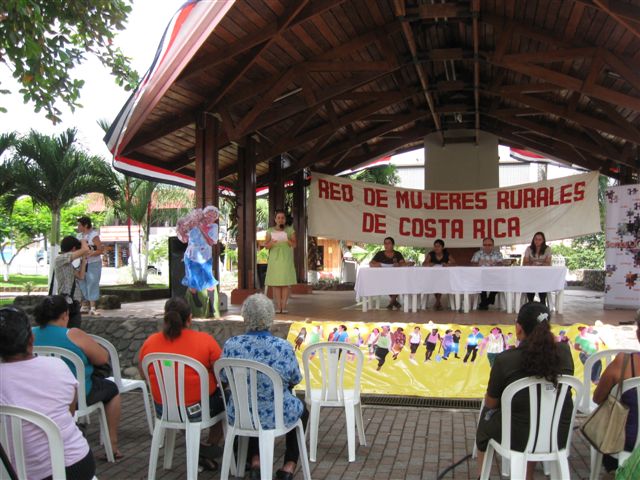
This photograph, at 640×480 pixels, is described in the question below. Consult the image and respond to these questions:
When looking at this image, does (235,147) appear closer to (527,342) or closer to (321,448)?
(321,448)

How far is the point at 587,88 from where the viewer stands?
25.2ft

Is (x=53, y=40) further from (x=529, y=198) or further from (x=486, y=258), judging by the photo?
(x=529, y=198)

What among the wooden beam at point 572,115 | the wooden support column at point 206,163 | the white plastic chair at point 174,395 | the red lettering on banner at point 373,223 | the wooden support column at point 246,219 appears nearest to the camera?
the white plastic chair at point 174,395

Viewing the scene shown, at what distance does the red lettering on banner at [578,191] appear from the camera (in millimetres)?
10009

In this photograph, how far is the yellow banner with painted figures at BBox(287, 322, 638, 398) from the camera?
5.29 metres

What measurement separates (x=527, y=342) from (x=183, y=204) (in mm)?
18539

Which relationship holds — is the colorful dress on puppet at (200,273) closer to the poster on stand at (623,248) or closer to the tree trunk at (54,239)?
the tree trunk at (54,239)

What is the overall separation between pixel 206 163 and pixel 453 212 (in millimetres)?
5079

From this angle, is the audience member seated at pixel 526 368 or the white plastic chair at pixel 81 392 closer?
the audience member seated at pixel 526 368

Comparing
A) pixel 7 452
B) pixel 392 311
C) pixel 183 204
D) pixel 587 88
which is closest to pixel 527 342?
pixel 7 452

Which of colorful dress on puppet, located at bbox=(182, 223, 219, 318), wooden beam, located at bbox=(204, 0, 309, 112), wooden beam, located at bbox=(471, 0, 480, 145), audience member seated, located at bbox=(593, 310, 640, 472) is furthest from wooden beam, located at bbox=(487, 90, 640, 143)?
audience member seated, located at bbox=(593, 310, 640, 472)

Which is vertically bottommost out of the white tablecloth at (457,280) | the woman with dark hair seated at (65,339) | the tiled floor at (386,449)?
the tiled floor at (386,449)

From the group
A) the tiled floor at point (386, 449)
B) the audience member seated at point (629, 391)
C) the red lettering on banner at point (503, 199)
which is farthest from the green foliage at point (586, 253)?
the audience member seated at point (629, 391)

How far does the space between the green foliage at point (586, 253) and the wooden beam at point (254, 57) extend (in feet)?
72.4
